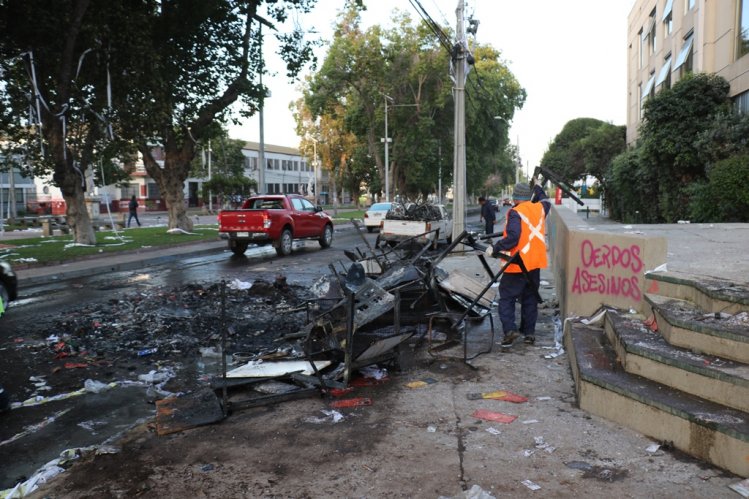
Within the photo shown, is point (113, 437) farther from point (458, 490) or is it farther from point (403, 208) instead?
point (403, 208)

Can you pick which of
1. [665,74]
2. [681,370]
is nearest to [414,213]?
[681,370]

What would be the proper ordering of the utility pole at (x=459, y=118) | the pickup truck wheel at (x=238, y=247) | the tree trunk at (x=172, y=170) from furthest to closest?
the tree trunk at (x=172, y=170)
the pickup truck wheel at (x=238, y=247)
the utility pole at (x=459, y=118)

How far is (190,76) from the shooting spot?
21.5 metres

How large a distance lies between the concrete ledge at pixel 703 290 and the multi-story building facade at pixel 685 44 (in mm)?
15860

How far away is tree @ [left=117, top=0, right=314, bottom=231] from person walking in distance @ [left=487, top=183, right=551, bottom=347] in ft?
48.0

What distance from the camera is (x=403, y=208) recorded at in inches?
785

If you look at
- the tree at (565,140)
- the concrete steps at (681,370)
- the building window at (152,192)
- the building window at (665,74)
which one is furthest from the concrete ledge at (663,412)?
the building window at (152,192)

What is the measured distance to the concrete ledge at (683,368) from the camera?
11.9 ft

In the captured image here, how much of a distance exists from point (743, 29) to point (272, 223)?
16.2 m

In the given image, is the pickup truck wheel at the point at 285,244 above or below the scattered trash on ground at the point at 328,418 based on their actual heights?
above

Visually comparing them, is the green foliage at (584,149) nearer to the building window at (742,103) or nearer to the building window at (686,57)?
the building window at (686,57)

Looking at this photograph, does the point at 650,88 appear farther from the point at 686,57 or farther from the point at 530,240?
the point at 530,240

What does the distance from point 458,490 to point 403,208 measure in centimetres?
1701

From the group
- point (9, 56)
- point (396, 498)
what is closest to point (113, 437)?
point (396, 498)
